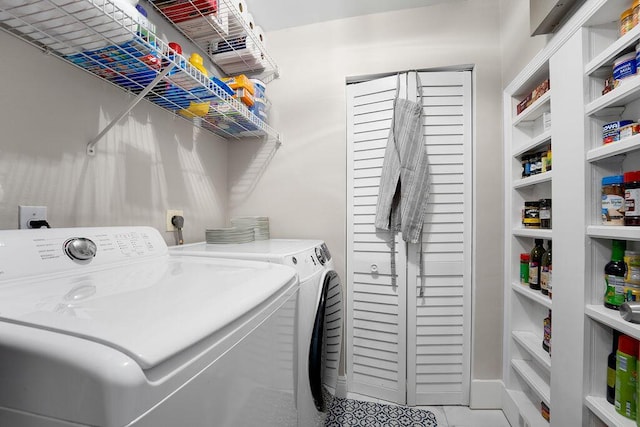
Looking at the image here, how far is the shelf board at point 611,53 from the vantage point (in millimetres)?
800

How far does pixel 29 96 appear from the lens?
2.92ft

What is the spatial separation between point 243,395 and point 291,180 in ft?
4.86

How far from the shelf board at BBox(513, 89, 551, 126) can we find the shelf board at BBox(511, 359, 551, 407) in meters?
1.25

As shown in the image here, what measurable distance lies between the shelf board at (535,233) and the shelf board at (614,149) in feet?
1.19

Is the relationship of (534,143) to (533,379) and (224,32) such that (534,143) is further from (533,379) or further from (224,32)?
(224,32)

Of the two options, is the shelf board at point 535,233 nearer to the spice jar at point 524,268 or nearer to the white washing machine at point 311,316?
the spice jar at point 524,268

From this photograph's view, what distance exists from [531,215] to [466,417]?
3.83 ft

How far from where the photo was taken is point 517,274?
5.04ft

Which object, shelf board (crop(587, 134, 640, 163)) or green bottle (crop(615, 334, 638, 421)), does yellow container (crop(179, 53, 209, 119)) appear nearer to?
shelf board (crop(587, 134, 640, 163))

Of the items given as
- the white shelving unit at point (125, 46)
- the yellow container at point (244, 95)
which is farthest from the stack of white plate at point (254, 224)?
the yellow container at point (244, 95)

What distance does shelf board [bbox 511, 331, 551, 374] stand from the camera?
3.98 feet

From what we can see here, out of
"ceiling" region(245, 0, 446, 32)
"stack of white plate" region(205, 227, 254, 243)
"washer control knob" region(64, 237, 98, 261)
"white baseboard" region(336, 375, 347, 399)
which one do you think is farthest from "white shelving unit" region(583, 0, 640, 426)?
"washer control knob" region(64, 237, 98, 261)

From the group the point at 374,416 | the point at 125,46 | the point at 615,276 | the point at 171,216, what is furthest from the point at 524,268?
the point at 125,46

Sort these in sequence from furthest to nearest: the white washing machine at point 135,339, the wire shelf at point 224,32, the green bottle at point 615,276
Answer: the wire shelf at point 224,32, the green bottle at point 615,276, the white washing machine at point 135,339
